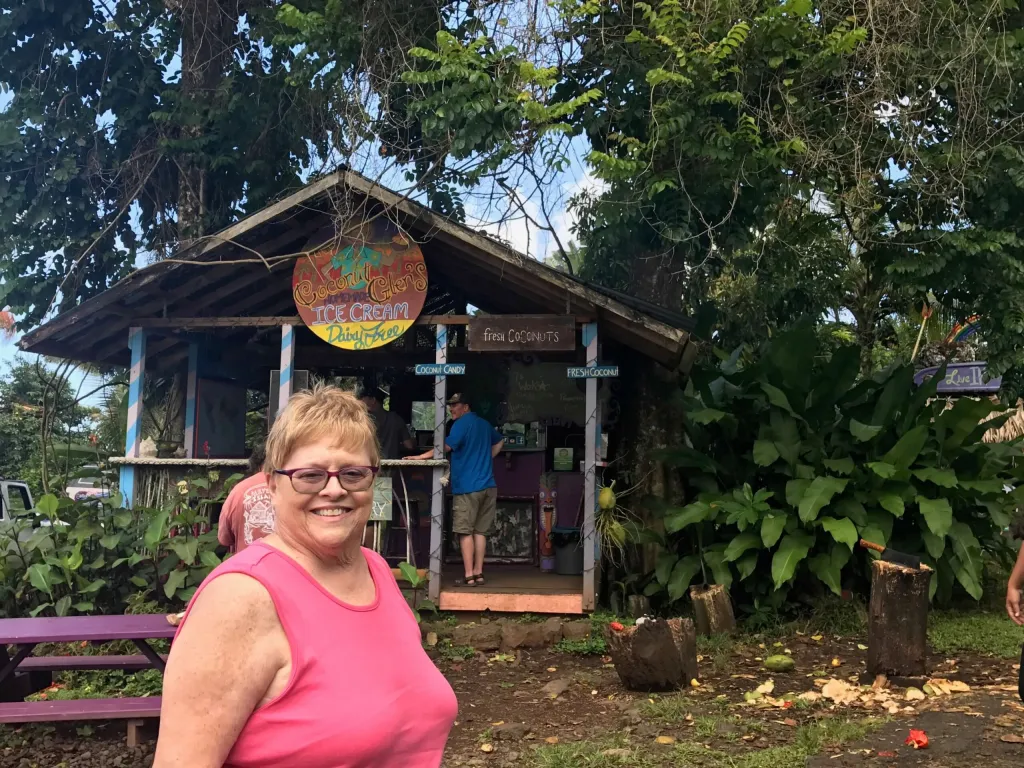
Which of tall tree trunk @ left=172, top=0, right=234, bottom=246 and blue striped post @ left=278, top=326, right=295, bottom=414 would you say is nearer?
blue striped post @ left=278, top=326, right=295, bottom=414

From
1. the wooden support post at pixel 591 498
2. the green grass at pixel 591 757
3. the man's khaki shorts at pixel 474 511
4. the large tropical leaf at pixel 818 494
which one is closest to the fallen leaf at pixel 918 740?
the green grass at pixel 591 757

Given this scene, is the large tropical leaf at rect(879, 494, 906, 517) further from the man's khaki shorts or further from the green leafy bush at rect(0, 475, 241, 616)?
the green leafy bush at rect(0, 475, 241, 616)

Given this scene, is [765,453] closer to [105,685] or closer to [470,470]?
[470,470]

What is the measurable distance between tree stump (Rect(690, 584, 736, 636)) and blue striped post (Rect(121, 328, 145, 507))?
213 inches

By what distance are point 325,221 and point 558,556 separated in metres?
4.22

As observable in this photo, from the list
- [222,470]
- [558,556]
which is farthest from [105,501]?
[558,556]

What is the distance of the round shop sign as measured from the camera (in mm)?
8211

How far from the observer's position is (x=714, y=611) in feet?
24.6

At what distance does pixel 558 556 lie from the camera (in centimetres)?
936

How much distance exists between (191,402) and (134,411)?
3.42 feet

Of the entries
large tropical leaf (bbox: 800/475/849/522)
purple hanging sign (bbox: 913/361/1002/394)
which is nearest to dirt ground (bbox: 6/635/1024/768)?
large tropical leaf (bbox: 800/475/849/522)

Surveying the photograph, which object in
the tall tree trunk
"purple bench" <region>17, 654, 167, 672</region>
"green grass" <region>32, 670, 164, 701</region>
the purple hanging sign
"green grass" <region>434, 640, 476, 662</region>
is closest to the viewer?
"purple bench" <region>17, 654, 167, 672</region>

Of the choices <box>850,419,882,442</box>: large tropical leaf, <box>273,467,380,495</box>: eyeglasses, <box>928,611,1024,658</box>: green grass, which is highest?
<box>850,419,882,442</box>: large tropical leaf

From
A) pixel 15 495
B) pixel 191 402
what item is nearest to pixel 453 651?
pixel 191 402
